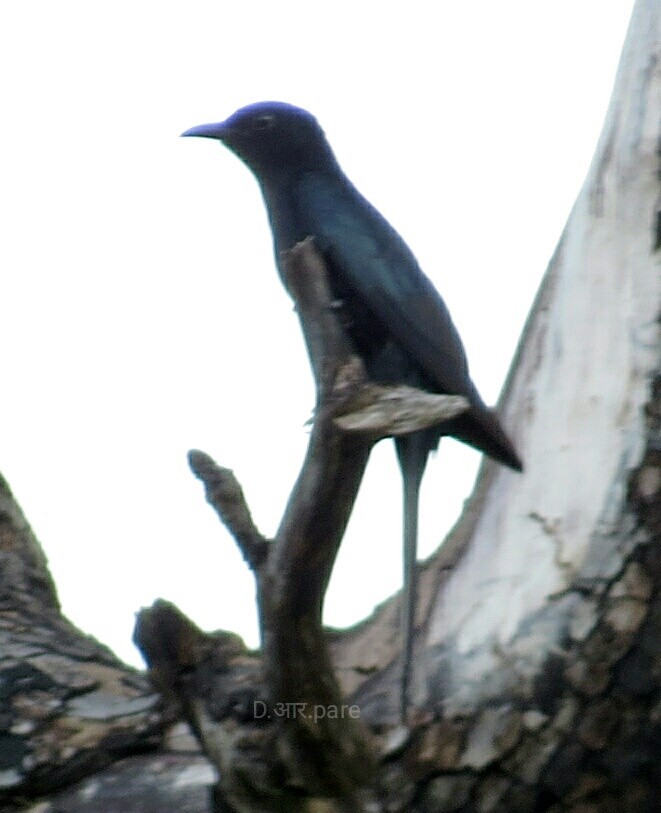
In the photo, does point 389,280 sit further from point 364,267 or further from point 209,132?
point 209,132

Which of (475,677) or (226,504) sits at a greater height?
(226,504)

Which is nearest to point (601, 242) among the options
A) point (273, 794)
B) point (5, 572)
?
point (273, 794)

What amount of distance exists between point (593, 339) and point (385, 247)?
4.00 feet

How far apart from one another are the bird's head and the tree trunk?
1.37 metres

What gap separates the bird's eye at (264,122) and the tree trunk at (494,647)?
56.3 inches

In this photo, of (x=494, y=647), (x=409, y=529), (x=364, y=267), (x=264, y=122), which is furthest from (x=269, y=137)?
(x=494, y=647)

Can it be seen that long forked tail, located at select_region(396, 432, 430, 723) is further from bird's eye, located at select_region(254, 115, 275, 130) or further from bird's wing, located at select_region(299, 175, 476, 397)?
bird's eye, located at select_region(254, 115, 275, 130)

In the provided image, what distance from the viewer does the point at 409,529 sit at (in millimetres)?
3982

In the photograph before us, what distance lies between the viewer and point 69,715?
12.8 feet

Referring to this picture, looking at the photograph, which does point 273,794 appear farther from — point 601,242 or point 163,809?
point 601,242

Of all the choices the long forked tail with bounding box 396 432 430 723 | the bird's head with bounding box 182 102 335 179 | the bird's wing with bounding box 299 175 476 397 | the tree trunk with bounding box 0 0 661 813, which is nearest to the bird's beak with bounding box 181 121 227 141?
the bird's head with bounding box 182 102 335 179

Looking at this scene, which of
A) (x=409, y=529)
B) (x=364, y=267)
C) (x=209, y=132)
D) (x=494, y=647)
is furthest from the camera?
(x=209, y=132)

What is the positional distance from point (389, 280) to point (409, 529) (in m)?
0.96

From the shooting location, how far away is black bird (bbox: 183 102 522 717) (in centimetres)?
439
